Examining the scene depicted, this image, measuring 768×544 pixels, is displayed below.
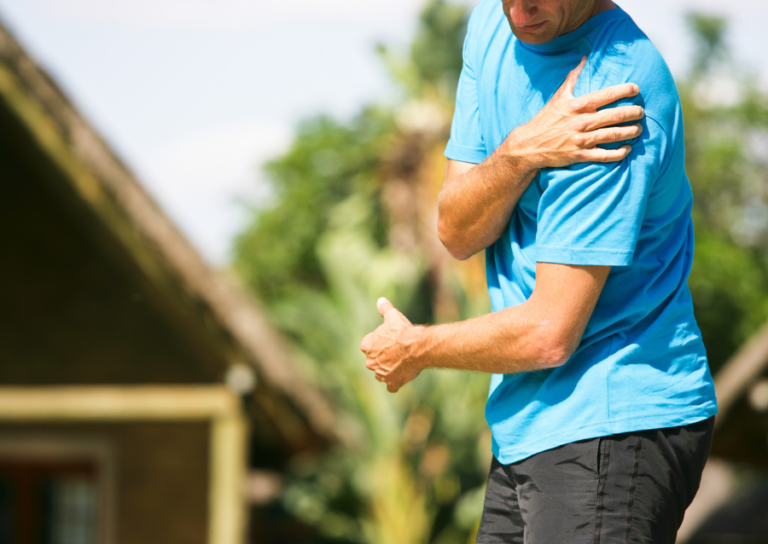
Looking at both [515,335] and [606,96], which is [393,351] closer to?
[515,335]

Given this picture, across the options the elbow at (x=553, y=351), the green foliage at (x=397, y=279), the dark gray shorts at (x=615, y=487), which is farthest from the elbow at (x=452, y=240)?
the green foliage at (x=397, y=279)

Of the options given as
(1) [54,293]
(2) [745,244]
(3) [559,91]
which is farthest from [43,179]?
(2) [745,244]

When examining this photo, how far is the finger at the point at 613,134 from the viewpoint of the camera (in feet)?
4.62

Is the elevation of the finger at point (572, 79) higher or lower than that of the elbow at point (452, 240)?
higher

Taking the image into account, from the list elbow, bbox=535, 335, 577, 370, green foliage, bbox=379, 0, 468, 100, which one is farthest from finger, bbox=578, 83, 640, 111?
green foliage, bbox=379, 0, 468, 100

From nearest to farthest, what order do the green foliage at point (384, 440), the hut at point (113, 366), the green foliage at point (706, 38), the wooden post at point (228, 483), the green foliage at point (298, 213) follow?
the hut at point (113, 366), the wooden post at point (228, 483), the green foliage at point (384, 440), the green foliage at point (298, 213), the green foliage at point (706, 38)

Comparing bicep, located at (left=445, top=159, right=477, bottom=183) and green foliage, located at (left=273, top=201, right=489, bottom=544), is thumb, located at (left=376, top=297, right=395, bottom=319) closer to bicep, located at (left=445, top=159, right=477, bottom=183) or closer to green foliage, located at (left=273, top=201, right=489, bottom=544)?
bicep, located at (left=445, top=159, right=477, bottom=183)

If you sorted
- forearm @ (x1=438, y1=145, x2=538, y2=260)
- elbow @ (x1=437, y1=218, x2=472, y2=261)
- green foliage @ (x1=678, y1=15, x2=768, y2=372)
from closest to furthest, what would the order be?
forearm @ (x1=438, y1=145, x2=538, y2=260), elbow @ (x1=437, y1=218, x2=472, y2=261), green foliage @ (x1=678, y1=15, x2=768, y2=372)

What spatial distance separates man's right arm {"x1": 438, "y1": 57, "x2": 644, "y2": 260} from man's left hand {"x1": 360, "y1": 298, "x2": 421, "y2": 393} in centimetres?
18

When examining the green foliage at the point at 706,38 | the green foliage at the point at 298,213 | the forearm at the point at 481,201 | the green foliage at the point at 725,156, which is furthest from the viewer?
the green foliage at the point at 706,38

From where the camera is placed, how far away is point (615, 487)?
1.42 meters

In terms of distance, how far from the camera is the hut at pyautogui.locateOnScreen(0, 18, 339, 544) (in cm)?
530

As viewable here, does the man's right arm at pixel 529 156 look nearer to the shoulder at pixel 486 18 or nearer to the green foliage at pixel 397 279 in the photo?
the shoulder at pixel 486 18

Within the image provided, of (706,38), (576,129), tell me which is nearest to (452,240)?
(576,129)
